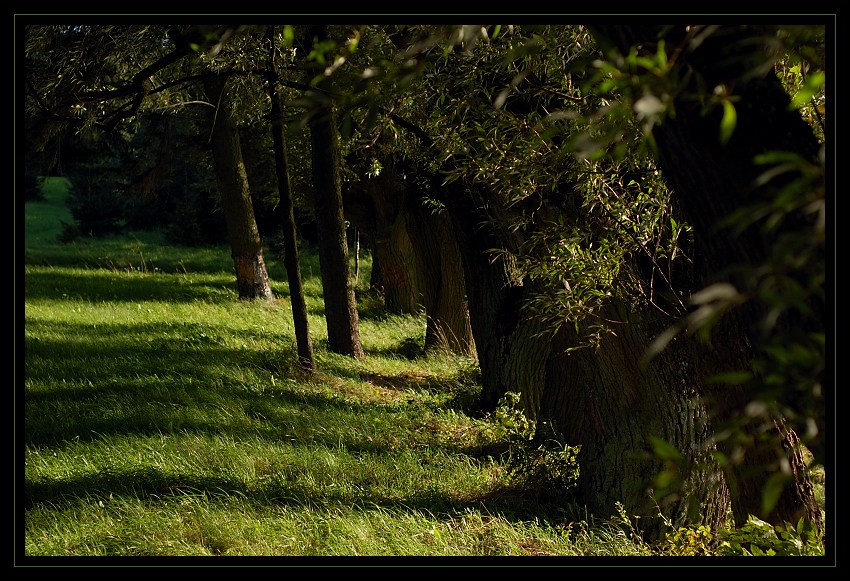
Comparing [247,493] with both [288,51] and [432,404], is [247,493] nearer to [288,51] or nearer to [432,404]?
Answer: [432,404]

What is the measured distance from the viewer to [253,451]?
8555 millimetres

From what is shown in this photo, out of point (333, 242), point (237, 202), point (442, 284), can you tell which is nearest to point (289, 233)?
point (333, 242)

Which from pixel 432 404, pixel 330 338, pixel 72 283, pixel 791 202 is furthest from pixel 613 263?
pixel 72 283

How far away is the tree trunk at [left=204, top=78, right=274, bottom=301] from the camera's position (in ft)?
56.6

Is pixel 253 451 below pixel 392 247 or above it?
below

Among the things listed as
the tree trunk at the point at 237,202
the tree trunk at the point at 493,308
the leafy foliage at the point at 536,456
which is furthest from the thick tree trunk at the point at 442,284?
the leafy foliage at the point at 536,456

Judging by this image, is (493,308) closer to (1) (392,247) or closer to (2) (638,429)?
(2) (638,429)

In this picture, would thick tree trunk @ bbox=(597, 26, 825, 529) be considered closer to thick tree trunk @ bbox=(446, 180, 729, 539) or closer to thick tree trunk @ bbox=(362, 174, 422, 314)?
thick tree trunk @ bbox=(446, 180, 729, 539)

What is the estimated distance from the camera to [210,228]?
1334 inches

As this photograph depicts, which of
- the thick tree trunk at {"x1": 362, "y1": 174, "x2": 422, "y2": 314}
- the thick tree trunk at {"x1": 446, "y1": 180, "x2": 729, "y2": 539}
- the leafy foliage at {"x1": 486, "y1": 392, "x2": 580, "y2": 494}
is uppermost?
the thick tree trunk at {"x1": 362, "y1": 174, "x2": 422, "y2": 314}

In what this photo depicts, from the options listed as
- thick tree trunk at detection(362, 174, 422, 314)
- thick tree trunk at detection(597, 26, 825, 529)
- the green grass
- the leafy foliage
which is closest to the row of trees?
thick tree trunk at detection(597, 26, 825, 529)

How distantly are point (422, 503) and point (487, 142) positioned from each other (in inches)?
132

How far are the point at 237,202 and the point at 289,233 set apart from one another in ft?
20.2

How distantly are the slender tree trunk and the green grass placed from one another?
0.48 m
